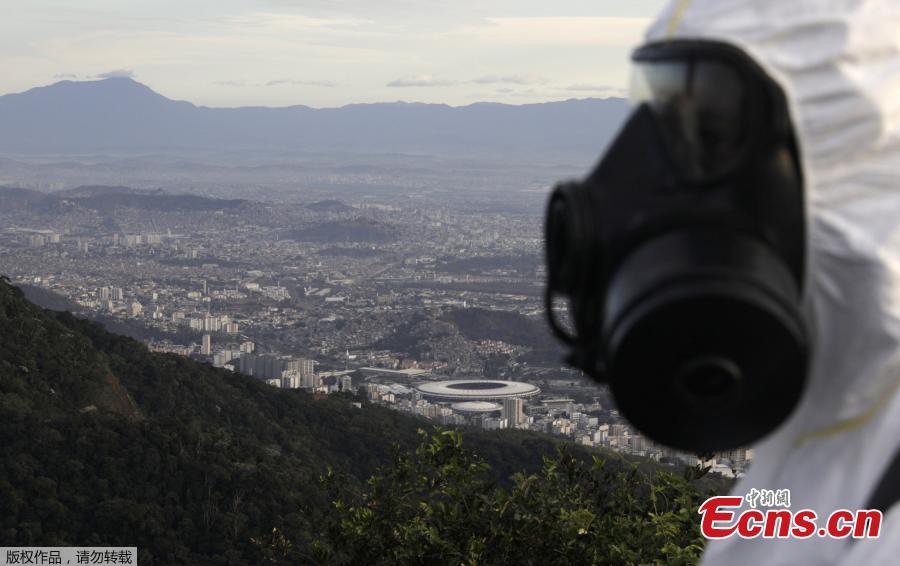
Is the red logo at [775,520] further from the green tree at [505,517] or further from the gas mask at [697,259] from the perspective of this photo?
the green tree at [505,517]

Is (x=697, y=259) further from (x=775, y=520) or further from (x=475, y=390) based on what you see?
(x=475, y=390)

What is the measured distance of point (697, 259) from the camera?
879 millimetres

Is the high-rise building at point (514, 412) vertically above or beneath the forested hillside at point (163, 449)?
beneath

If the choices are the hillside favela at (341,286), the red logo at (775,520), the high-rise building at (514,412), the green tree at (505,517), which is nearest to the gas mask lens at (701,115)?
the red logo at (775,520)

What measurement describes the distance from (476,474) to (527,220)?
86.6m

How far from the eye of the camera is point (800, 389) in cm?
90

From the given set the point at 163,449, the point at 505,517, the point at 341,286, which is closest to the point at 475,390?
the point at 163,449

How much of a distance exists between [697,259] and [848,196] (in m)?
0.17

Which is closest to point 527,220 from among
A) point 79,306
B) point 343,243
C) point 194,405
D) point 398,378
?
point 343,243

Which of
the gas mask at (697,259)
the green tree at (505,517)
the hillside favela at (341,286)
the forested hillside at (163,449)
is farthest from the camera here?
the hillside favela at (341,286)

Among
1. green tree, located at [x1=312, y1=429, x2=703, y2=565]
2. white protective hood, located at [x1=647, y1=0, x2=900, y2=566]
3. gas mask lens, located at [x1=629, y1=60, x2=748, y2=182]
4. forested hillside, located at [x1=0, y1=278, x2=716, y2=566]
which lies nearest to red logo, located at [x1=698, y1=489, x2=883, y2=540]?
white protective hood, located at [x1=647, y1=0, x2=900, y2=566]

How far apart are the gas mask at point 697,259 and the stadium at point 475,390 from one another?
105 ft

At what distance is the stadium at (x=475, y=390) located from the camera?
3431 cm

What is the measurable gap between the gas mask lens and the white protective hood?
0.03m
